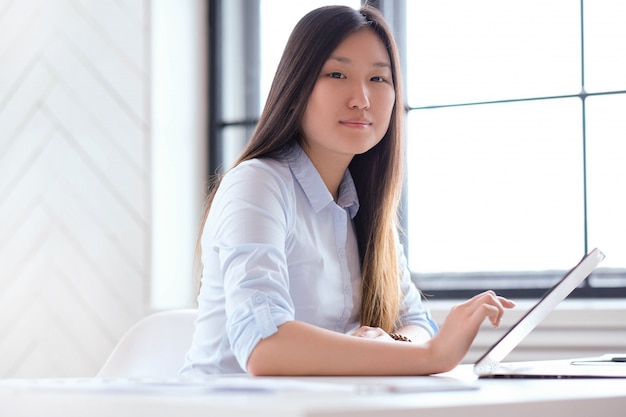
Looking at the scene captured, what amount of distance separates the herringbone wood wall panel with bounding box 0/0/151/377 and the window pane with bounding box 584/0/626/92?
4.23ft

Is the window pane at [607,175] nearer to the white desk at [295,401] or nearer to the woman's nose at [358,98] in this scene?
the woman's nose at [358,98]

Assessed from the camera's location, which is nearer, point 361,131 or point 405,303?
point 361,131

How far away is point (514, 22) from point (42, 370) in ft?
5.87

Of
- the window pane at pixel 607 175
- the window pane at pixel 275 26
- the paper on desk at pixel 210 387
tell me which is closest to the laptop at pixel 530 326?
the paper on desk at pixel 210 387

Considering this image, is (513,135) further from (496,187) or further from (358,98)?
(358,98)

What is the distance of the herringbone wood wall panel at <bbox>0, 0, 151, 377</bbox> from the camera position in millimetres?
2812

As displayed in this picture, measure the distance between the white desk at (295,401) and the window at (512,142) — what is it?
5.39 feet

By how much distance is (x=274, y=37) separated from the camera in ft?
9.75

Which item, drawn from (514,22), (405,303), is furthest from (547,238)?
(405,303)

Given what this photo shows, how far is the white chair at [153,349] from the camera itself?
1682 mm

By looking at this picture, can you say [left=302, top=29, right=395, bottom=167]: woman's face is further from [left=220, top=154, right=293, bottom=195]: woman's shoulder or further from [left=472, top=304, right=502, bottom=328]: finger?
[left=472, top=304, right=502, bottom=328]: finger

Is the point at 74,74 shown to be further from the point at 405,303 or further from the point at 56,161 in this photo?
the point at 405,303

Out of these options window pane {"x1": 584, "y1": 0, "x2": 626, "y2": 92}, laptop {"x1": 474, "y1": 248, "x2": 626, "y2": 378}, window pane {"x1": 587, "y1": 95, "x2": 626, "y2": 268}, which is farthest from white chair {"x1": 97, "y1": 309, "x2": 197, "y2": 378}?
window pane {"x1": 584, "y1": 0, "x2": 626, "y2": 92}

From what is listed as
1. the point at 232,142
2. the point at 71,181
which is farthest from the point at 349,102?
the point at 71,181
